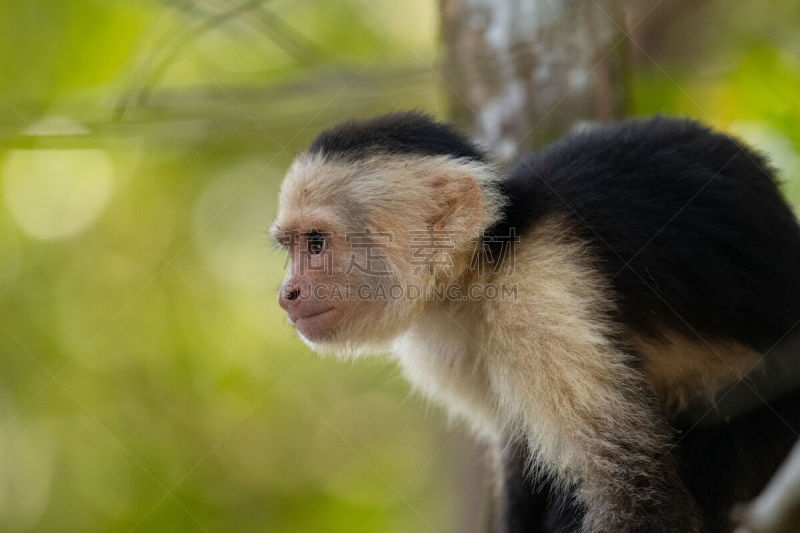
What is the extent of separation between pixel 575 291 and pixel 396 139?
4.11 feet

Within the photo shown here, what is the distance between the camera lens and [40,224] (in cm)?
847

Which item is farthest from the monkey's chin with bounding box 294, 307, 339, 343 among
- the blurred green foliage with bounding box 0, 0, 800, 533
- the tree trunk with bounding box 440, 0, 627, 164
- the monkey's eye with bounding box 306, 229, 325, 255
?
the blurred green foliage with bounding box 0, 0, 800, 533

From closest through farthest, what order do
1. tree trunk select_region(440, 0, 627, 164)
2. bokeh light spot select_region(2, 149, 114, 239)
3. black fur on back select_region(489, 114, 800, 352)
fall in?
black fur on back select_region(489, 114, 800, 352) → tree trunk select_region(440, 0, 627, 164) → bokeh light spot select_region(2, 149, 114, 239)

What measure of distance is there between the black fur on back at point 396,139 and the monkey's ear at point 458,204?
0.57 feet

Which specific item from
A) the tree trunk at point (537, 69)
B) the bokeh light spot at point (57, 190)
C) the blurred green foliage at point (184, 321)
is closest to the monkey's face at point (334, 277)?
the tree trunk at point (537, 69)

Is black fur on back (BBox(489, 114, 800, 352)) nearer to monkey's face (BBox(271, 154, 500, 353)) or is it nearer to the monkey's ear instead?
the monkey's ear

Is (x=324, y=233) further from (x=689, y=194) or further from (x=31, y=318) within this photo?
(x=31, y=318)

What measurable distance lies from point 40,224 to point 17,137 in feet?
15.7

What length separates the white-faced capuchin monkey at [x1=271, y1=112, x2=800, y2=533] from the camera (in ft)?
11.3

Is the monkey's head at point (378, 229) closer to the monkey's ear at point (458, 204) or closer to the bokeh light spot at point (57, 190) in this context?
the monkey's ear at point (458, 204)

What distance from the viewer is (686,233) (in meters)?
3.76

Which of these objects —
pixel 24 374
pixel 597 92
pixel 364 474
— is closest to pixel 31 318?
pixel 24 374

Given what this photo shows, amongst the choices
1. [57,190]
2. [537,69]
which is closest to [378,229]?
[537,69]

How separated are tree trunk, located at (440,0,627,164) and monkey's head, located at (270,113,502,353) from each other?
1.20 m
